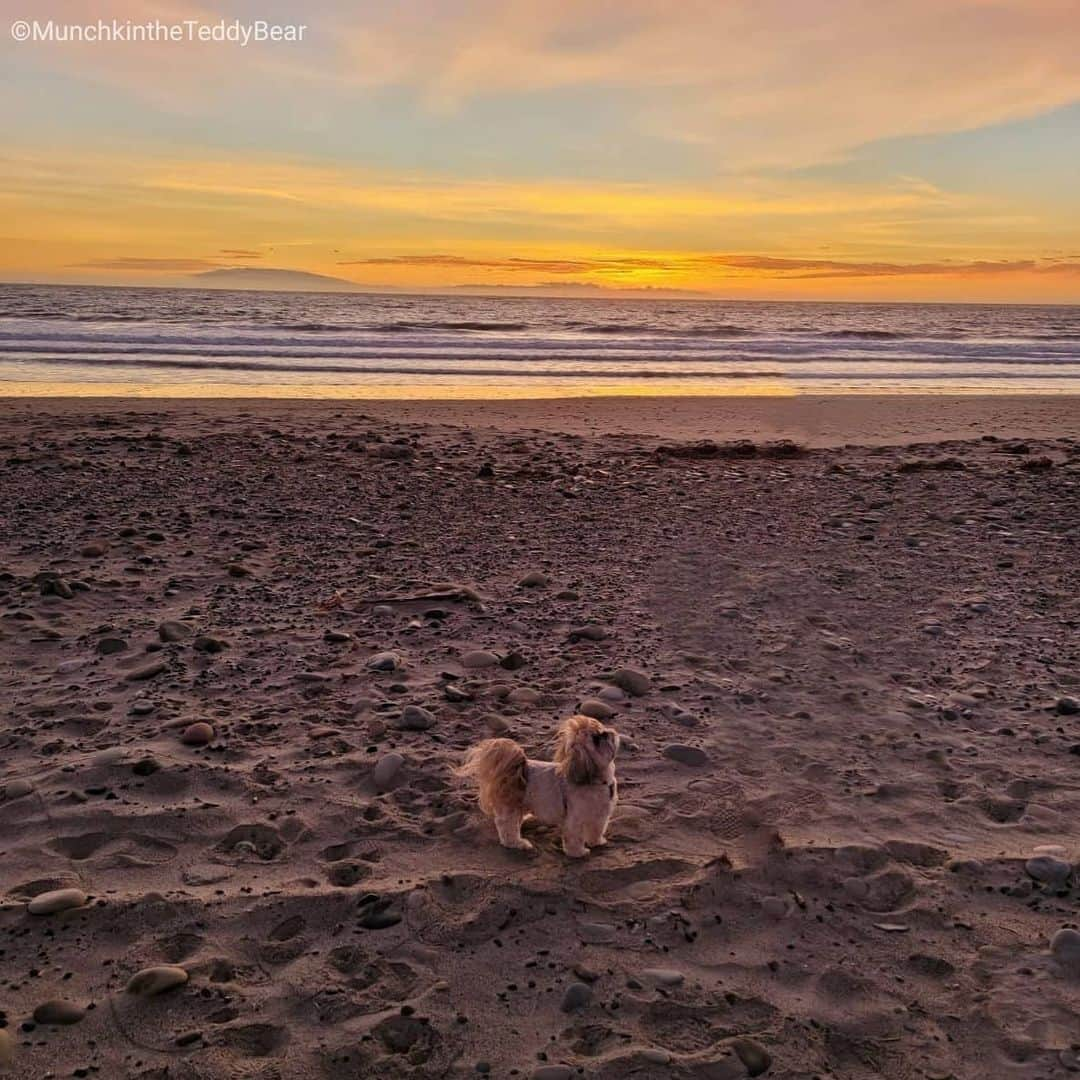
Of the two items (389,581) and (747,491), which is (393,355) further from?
(389,581)

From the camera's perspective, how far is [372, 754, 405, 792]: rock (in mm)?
3999

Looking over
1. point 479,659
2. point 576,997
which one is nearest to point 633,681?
point 479,659

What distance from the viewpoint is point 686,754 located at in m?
4.29

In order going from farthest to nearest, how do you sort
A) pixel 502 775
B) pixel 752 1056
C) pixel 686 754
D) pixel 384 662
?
pixel 384 662, pixel 686 754, pixel 502 775, pixel 752 1056

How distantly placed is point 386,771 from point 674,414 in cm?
1217

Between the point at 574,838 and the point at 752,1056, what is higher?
the point at 574,838

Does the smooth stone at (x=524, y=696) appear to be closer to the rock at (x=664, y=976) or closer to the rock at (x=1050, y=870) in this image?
the rock at (x=664, y=976)

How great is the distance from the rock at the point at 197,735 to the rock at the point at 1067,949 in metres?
3.70

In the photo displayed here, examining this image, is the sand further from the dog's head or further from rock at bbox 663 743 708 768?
the dog's head

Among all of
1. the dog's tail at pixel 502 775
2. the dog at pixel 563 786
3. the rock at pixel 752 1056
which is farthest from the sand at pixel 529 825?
the dog's tail at pixel 502 775

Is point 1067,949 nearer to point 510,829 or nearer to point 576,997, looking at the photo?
point 576,997

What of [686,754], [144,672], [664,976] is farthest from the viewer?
[144,672]

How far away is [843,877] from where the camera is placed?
3.41 meters

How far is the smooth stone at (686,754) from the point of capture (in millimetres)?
4242
